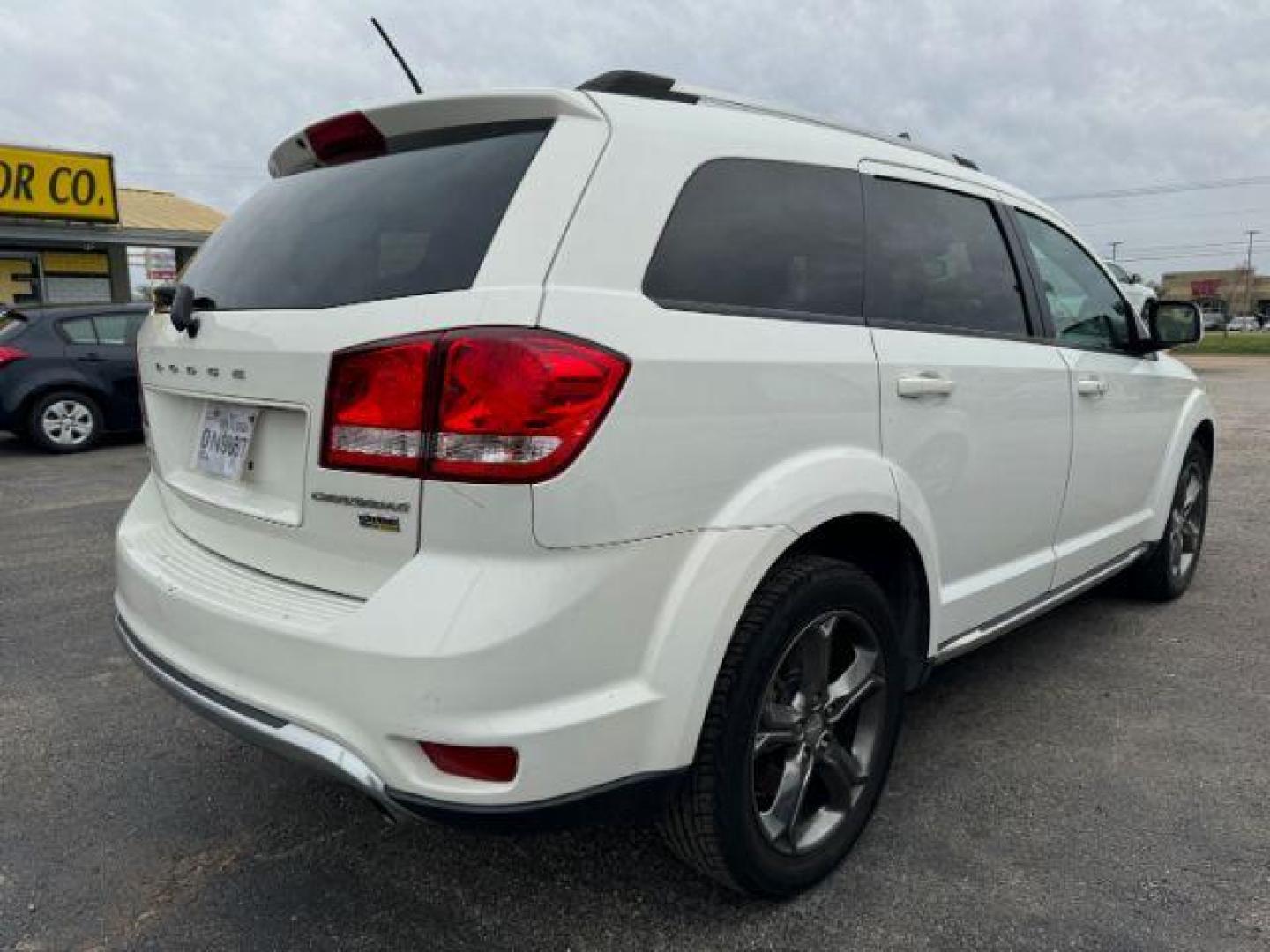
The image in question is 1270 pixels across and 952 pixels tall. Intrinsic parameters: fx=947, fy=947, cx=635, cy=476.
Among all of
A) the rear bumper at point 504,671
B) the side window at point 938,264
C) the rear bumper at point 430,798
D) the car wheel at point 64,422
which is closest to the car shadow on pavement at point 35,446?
the car wheel at point 64,422

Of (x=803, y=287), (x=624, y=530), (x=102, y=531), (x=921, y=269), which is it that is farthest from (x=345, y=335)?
(x=102, y=531)

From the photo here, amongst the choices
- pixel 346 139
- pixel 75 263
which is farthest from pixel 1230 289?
pixel 346 139

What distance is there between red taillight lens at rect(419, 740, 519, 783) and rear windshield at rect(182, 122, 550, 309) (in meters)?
0.84

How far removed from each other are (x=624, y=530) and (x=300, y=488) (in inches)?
27.2

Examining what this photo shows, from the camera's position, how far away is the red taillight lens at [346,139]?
218 centimetres

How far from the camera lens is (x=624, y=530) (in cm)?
173

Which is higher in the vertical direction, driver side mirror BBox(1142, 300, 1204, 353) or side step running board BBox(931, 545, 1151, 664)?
driver side mirror BBox(1142, 300, 1204, 353)

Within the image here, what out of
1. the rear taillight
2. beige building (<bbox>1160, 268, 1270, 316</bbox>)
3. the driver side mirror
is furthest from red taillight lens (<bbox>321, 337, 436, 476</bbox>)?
beige building (<bbox>1160, 268, 1270, 316</bbox>)

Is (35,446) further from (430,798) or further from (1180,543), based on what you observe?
(1180,543)

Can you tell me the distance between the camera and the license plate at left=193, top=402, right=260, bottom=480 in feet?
A: 6.78

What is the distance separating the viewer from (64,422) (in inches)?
370

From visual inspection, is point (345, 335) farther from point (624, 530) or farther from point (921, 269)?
point (921, 269)

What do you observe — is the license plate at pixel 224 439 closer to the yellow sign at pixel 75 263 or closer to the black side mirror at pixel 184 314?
the black side mirror at pixel 184 314

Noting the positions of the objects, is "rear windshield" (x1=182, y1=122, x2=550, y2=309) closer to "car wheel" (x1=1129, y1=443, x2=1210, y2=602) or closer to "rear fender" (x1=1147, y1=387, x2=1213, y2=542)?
"rear fender" (x1=1147, y1=387, x2=1213, y2=542)
